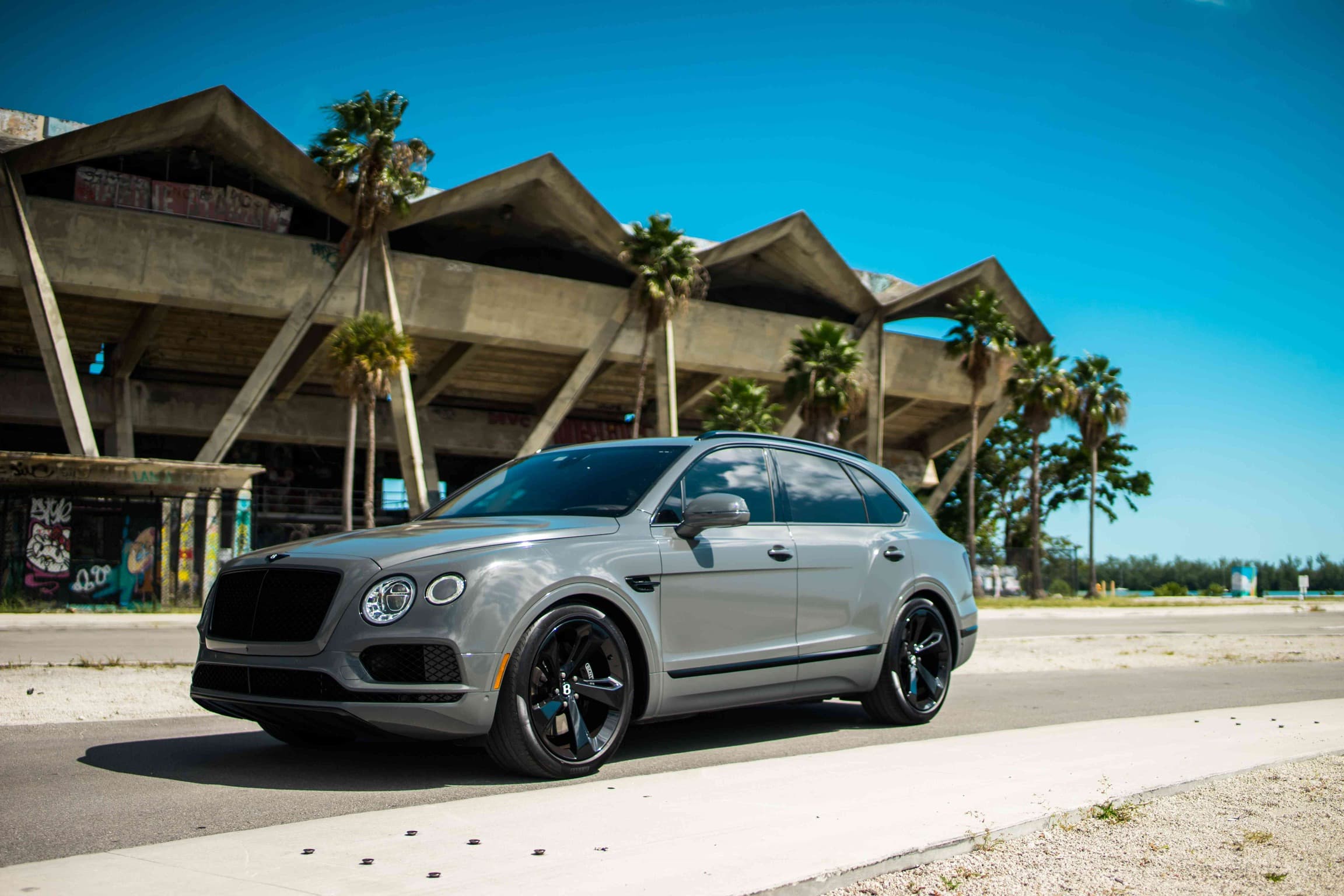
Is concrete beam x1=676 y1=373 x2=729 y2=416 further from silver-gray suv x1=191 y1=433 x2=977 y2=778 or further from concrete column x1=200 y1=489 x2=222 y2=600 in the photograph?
silver-gray suv x1=191 y1=433 x2=977 y2=778

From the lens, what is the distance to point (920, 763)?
5.91 meters

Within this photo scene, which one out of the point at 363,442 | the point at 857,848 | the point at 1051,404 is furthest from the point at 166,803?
the point at 1051,404

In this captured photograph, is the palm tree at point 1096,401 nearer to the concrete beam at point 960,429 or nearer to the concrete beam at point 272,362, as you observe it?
the concrete beam at point 960,429

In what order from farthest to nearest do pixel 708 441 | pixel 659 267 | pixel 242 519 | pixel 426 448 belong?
1. pixel 426 448
2. pixel 659 267
3. pixel 242 519
4. pixel 708 441

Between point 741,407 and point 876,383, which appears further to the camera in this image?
point 876,383

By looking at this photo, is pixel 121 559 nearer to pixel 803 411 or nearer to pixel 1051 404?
pixel 803 411

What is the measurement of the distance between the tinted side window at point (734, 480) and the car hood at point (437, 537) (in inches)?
26.1

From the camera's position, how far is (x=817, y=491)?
736 centimetres

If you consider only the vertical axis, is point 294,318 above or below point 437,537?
above

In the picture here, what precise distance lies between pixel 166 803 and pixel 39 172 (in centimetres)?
3103

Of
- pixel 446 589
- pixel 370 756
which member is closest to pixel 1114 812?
pixel 446 589

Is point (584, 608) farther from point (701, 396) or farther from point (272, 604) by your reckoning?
point (701, 396)

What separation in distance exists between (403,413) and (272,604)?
29.7 meters

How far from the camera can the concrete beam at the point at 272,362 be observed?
108 feet
